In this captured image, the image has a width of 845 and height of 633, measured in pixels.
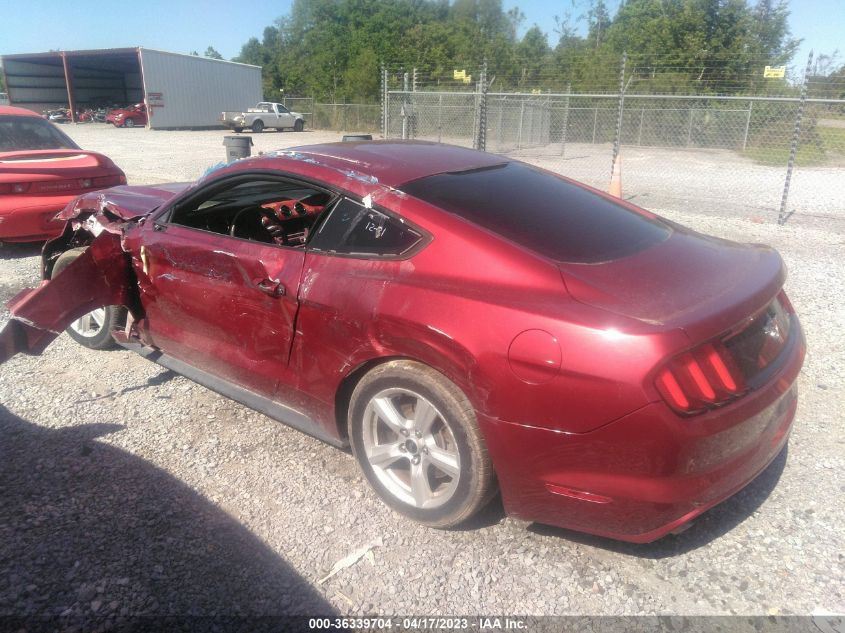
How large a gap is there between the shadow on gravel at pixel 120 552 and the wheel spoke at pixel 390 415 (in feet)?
2.32

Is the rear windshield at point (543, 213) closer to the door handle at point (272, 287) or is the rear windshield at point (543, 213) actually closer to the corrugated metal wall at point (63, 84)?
the door handle at point (272, 287)

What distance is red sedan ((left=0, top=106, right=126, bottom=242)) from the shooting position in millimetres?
6586

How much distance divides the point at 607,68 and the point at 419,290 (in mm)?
28025

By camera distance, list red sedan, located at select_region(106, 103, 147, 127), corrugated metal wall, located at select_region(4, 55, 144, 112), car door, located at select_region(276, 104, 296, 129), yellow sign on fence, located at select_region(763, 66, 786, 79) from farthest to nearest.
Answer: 1. corrugated metal wall, located at select_region(4, 55, 144, 112)
2. red sedan, located at select_region(106, 103, 147, 127)
3. car door, located at select_region(276, 104, 296, 129)
4. yellow sign on fence, located at select_region(763, 66, 786, 79)

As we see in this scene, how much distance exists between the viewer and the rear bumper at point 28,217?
21.5 feet

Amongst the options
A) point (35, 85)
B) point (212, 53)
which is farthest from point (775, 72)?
point (212, 53)

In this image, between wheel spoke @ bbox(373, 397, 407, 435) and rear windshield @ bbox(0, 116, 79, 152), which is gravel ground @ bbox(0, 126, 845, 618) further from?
rear windshield @ bbox(0, 116, 79, 152)

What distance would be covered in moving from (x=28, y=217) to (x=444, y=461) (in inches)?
238

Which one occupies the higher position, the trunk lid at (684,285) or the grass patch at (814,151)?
the trunk lid at (684,285)

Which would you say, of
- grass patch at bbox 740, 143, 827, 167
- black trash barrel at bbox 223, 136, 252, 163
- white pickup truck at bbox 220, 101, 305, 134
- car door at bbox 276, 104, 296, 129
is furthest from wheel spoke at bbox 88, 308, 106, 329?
car door at bbox 276, 104, 296, 129

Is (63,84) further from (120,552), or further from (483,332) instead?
(483,332)

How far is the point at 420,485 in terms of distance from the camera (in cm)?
275

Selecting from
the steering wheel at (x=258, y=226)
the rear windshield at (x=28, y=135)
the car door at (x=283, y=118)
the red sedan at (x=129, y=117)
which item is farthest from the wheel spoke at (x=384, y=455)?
the red sedan at (x=129, y=117)

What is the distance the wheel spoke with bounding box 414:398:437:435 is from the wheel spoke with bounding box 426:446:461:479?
0.29ft
